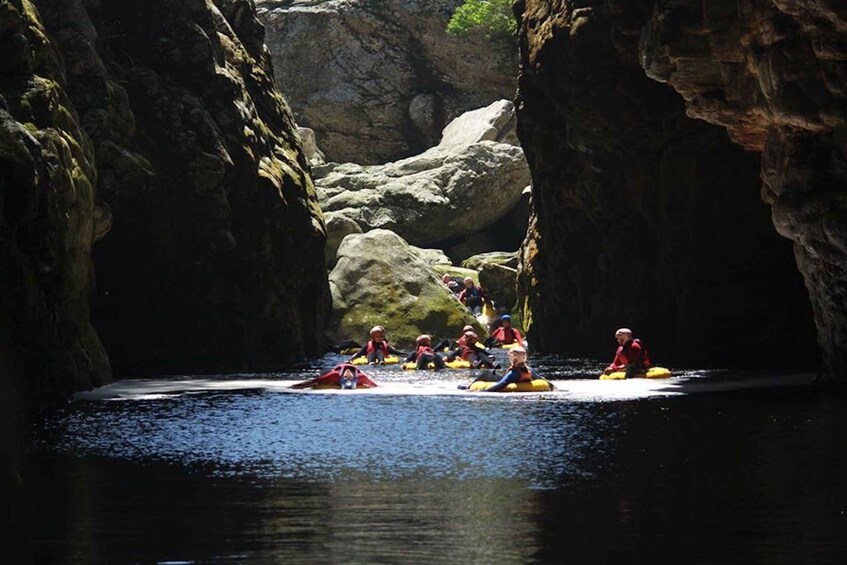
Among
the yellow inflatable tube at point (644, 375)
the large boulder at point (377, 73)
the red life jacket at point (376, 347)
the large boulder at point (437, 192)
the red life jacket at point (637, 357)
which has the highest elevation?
the large boulder at point (377, 73)

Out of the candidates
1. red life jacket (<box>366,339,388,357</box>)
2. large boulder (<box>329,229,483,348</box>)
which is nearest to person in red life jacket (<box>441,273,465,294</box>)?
large boulder (<box>329,229,483,348</box>)

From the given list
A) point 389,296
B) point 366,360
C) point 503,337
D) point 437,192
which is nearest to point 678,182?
point 366,360

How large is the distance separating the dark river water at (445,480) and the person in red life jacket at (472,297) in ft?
106

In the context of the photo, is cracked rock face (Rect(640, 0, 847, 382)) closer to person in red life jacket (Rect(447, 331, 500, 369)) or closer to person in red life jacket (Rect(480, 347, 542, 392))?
person in red life jacket (Rect(480, 347, 542, 392))

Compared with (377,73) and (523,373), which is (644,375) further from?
(377,73)

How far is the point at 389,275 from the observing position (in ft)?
181

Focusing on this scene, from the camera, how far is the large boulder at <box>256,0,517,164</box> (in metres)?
84.0

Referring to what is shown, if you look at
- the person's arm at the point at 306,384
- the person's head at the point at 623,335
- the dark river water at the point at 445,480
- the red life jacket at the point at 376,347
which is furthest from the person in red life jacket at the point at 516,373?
the red life jacket at the point at 376,347

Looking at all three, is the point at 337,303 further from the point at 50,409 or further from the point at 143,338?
the point at 50,409

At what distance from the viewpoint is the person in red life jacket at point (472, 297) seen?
59500mm

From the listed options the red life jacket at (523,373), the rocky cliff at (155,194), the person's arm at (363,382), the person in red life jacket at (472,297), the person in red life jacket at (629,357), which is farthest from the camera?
the person in red life jacket at (472,297)

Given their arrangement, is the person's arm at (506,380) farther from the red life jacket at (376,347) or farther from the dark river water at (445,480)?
the red life jacket at (376,347)

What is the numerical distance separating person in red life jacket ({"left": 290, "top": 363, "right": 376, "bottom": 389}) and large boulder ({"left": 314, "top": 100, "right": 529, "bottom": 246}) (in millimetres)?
38543

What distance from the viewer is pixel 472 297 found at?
5969cm
